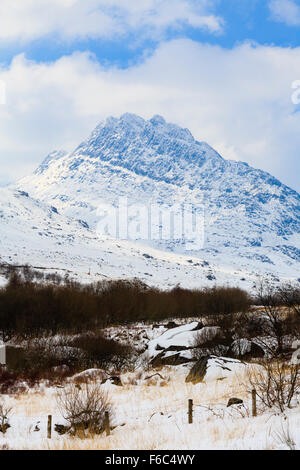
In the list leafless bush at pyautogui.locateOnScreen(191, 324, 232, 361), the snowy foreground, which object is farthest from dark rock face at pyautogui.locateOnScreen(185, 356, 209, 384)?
leafless bush at pyautogui.locateOnScreen(191, 324, 232, 361)

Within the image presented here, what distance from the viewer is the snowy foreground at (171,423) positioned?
38.8 ft

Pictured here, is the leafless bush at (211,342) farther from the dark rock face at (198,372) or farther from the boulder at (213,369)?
the boulder at (213,369)

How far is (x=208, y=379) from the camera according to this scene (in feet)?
84.3

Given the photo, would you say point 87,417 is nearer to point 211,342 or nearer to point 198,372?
point 198,372

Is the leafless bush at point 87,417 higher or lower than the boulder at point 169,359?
lower

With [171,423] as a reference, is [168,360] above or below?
above

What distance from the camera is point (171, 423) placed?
635 inches

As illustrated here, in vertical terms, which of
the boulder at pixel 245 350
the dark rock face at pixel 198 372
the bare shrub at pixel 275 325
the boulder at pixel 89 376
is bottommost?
the boulder at pixel 89 376

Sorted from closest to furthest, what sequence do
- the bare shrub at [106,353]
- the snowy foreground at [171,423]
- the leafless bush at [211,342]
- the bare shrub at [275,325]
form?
the snowy foreground at [171,423] → the bare shrub at [275,325] → the leafless bush at [211,342] → the bare shrub at [106,353]

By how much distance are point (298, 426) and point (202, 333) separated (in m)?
28.6

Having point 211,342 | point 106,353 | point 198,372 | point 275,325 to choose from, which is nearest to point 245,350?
point 275,325

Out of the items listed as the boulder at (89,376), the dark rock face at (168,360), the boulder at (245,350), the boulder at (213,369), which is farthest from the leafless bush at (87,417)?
the boulder at (245,350)

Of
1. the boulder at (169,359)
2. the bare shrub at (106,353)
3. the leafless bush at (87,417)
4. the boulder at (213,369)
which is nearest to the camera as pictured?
the leafless bush at (87,417)
